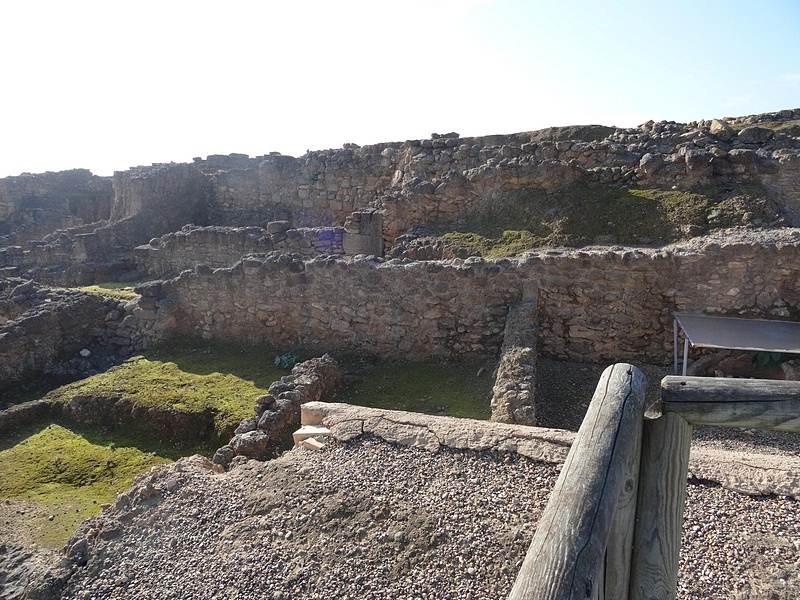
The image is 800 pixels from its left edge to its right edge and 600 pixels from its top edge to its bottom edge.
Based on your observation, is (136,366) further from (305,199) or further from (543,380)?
(305,199)

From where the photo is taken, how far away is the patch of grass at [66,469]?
6.86 metres

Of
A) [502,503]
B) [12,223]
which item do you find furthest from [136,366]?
[12,223]

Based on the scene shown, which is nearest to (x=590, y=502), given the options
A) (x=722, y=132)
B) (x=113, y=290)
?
(x=722, y=132)

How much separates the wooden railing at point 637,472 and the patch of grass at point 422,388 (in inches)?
189

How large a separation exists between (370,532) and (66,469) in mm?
6067

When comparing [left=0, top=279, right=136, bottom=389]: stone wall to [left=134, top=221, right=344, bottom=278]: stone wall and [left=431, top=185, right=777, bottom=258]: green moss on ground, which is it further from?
[left=431, top=185, right=777, bottom=258]: green moss on ground

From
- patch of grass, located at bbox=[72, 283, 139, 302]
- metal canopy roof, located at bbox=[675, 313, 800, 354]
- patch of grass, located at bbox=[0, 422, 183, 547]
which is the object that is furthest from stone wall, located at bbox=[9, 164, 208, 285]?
metal canopy roof, located at bbox=[675, 313, 800, 354]

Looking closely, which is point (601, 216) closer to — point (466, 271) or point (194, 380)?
point (466, 271)

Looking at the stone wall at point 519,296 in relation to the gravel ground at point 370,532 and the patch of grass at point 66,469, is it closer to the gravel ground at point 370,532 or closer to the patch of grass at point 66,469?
the patch of grass at point 66,469

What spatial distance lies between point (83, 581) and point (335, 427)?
2.67 m

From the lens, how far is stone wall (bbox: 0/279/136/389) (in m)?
11.0

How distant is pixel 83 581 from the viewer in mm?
4676

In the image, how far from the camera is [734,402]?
2277mm

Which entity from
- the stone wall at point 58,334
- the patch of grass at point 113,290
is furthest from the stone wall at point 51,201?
the stone wall at point 58,334
